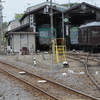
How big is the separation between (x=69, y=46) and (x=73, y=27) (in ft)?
9.11

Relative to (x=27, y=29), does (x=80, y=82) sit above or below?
below

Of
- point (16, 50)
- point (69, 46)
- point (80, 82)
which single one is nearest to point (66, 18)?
point (69, 46)

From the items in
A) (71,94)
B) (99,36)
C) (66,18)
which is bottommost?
(71,94)

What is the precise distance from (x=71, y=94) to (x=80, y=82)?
199 cm

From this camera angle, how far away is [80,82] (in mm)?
9547

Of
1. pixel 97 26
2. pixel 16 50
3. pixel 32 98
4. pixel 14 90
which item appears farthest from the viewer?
pixel 16 50

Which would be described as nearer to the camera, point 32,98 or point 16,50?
point 32,98

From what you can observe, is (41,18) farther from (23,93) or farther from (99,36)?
(23,93)

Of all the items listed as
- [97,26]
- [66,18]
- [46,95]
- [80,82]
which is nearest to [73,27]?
[66,18]

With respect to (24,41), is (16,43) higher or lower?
lower

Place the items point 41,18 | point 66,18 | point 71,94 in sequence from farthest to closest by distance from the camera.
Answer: point 41,18 → point 66,18 → point 71,94

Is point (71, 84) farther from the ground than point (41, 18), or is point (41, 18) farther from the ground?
point (41, 18)

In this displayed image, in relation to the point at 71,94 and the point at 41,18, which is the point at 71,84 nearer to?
the point at 71,94

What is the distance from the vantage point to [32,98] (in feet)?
23.5
